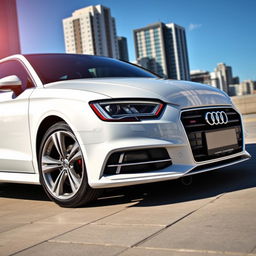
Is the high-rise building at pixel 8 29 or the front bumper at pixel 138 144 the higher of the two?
the high-rise building at pixel 8 29

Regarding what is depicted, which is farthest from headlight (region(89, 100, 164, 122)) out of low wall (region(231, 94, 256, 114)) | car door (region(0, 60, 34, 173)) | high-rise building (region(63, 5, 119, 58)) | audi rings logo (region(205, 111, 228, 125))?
high-rise building (region(63, 5, 119, 58))

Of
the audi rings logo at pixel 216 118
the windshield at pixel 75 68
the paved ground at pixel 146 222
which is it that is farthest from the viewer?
the windshield at pixel 75 68

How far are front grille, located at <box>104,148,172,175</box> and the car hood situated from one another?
0.45 metres

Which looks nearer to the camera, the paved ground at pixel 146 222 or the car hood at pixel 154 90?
the paved ground at pixel 146 222

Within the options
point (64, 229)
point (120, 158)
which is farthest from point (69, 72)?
point (64, 229)

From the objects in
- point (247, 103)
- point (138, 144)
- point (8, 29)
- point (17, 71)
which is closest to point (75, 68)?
point (17, 71)

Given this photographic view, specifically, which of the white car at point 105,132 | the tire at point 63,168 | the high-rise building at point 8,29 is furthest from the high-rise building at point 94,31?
the tire at point 63,168

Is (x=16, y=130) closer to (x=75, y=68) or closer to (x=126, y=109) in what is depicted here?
(x=75, y=68)

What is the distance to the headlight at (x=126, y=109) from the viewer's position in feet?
11.0

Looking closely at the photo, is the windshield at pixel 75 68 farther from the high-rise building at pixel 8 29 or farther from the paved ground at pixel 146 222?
the high-rise building at pixel 8 29

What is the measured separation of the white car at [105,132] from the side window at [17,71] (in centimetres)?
2

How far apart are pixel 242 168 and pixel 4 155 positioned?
2.58 meters

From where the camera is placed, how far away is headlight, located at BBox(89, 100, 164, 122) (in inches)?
133

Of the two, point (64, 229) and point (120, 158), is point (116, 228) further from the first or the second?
point (120, 158)
